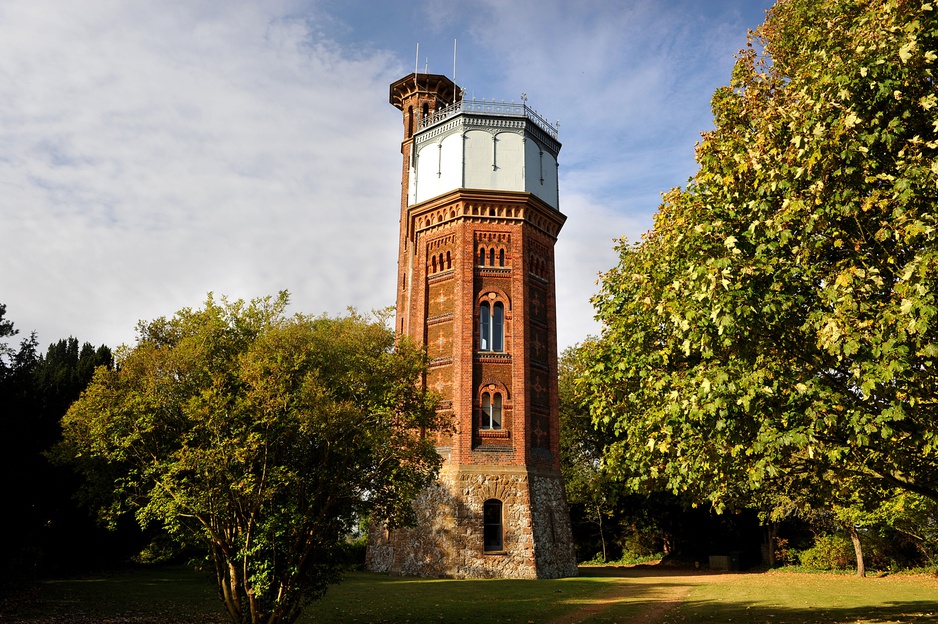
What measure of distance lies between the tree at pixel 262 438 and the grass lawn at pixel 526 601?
2.85 m

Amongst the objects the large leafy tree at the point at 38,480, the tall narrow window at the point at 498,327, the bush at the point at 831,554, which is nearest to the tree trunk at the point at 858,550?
the bush at the point at 831,554

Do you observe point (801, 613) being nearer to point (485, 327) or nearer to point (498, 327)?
point (498, 327)

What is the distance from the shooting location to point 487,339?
34.8m

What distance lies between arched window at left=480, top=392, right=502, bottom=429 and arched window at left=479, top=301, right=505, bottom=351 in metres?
2.45

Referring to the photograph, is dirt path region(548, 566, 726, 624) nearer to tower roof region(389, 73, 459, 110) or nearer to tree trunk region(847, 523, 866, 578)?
tree trunk region(847, 523, 866, 578)

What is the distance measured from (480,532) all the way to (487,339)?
9.36 metres

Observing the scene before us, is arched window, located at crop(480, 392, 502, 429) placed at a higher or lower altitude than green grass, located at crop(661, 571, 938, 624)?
higher

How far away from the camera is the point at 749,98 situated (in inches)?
507

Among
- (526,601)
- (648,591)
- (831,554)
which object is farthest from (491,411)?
(831,554)

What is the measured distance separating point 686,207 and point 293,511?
9857mm

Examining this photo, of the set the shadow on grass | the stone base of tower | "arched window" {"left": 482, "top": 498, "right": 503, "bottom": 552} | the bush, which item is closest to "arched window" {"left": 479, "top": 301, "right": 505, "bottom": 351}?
the stone base of tower

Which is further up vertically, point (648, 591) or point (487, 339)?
point (487, 339)

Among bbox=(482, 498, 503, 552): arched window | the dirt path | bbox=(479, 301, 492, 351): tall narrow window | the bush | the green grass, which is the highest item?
bbox=(479, 301, 492, 351): tall narrow window

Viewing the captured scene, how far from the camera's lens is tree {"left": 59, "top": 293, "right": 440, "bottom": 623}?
13992mm
